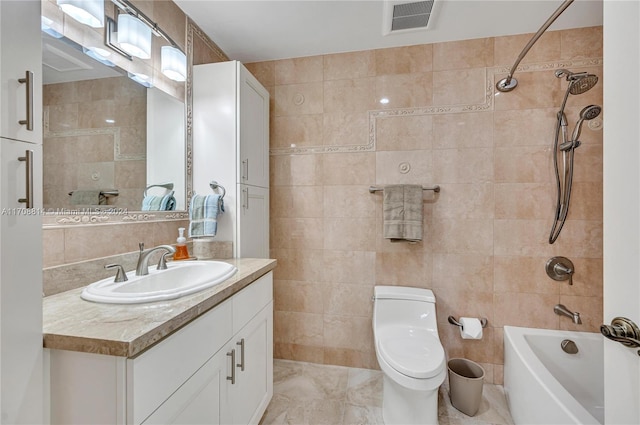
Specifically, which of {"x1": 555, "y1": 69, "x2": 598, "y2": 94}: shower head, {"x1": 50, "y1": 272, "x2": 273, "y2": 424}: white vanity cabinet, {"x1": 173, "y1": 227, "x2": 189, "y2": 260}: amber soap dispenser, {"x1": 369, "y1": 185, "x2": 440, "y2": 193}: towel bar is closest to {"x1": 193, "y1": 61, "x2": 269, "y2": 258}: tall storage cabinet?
{"x1": 173, "y1": 227, "x2": 189, "y2": 260}: amber soap dispenser

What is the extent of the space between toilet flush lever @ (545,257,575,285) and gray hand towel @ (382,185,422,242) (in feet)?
2.82

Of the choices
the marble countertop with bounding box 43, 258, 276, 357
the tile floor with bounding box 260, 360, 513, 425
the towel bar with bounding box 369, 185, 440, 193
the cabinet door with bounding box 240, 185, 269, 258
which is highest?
the towel bar with bounding box 369, 185, 440, 193

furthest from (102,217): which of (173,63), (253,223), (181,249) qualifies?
(173,63)

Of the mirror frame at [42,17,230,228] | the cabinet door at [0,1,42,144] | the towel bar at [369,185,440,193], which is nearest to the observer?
the cabinet door at [0,1,42,144]

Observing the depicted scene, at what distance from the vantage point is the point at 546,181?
1.77 meters

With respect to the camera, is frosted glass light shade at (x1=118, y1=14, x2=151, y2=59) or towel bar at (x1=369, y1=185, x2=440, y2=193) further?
towel bar at (x1=369, y1=185, x2=440, y2=193)

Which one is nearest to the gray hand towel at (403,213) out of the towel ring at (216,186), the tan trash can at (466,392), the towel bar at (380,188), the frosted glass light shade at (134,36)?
Result: the towel bar at (380,188)

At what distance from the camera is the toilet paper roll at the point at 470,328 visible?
1.71 m

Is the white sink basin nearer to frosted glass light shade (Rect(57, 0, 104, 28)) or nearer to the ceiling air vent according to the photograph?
frosted glass light shade (Rect(57, 0, 104, 28))

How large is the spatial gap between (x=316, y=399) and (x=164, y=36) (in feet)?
7.64

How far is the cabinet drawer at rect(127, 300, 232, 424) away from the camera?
2.15ft

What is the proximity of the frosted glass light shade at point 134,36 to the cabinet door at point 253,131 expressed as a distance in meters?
0.49

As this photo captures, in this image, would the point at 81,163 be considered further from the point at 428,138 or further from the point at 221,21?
the point at 428,138
